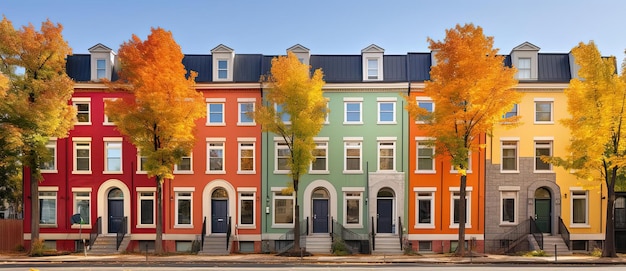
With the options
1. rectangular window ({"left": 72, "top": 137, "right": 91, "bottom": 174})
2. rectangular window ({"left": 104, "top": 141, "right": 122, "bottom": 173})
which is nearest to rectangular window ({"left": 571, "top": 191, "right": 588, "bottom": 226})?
rectangular window ({"left": 104, "top": 141, "right": 122, "bottom": 173})

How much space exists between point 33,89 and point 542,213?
3142 centimetres

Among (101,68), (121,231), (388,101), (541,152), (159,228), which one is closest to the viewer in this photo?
(159,228)

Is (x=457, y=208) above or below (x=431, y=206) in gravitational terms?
below

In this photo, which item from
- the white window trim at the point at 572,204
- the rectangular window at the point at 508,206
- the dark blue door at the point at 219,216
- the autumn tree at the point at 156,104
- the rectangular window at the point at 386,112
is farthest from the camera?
the dark blue door at the point at 219,216

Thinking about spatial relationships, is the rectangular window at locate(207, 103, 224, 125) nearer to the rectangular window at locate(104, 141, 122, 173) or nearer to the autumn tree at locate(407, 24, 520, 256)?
the rectangular window at locate(104, 141, 122, 173)

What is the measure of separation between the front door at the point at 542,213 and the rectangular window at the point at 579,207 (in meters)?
1.50

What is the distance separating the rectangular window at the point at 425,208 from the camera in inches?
988

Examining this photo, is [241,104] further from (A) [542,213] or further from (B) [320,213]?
(A) [542,213]

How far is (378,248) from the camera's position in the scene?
2362cm

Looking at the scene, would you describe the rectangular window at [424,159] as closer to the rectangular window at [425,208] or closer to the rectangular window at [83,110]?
the rectangular window at [425,208]

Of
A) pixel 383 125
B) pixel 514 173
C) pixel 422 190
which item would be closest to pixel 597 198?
pixel 514 173

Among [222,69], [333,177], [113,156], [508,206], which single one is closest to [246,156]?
[333,177]

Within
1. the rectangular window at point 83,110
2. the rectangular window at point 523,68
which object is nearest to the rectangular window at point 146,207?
the rectangular window at point 83,110

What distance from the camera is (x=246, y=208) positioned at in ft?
83.9
